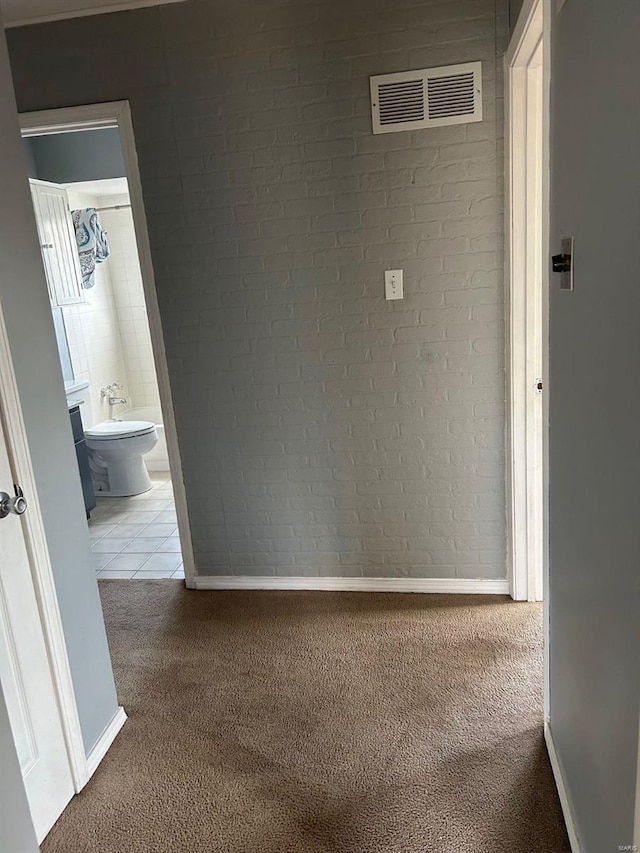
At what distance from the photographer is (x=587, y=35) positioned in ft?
3.70

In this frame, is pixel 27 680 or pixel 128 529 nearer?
pixel 27 680

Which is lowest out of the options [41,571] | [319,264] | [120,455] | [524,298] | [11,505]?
[120,455]

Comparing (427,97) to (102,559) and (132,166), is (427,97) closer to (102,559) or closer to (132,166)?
(132,166)

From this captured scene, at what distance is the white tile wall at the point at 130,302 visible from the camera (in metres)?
5.19

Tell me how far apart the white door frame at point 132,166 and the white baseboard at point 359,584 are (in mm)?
615

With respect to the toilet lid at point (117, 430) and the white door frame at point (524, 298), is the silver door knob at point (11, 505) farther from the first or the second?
the toilet lid at point (117, 430)

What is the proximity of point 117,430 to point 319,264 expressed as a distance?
2452 millimetres

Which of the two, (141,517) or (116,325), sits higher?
(116,325)

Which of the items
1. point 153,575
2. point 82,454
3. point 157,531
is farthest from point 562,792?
point 82,454

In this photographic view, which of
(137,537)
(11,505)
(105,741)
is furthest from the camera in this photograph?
(137,537)

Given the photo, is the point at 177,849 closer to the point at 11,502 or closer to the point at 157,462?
the point at 11,502

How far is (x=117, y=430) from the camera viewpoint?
14.4 feet

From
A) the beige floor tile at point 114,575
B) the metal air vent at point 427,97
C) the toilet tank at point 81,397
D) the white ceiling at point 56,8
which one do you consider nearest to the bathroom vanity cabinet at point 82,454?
the toilet tank at point 81,397

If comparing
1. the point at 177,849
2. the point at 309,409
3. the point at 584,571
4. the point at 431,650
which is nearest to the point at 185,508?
the point at 309,409
